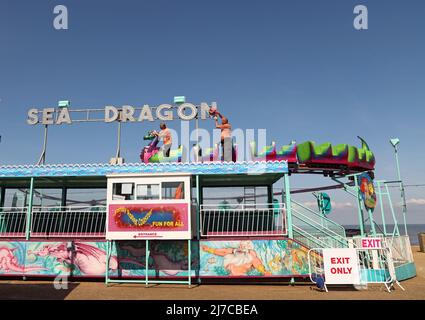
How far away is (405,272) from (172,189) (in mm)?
11385

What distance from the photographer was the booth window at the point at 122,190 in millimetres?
14461

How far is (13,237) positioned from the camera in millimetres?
15820

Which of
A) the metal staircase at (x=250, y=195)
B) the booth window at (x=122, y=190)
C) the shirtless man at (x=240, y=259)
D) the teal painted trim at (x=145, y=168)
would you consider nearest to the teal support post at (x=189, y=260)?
the shirtless man at (x=240, y=259)

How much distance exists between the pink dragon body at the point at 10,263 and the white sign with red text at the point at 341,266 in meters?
12.0

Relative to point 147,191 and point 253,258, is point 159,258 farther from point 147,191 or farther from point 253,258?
point 253,258

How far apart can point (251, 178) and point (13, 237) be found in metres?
11.5

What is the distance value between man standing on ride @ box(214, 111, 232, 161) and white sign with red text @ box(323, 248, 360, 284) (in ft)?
20.9

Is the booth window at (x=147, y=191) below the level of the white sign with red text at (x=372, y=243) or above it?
above

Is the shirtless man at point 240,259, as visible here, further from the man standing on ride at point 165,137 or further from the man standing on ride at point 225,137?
the man standing on ride at point 165,137

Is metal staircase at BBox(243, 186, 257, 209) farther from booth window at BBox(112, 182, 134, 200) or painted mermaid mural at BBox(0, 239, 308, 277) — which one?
booth window at BBox(112, 182, 134, 200)

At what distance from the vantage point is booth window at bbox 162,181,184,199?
14.2 m

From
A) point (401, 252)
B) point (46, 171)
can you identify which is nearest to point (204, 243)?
point (46, 171)

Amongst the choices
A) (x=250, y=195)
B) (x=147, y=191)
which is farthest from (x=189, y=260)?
(x=250, y=195)
